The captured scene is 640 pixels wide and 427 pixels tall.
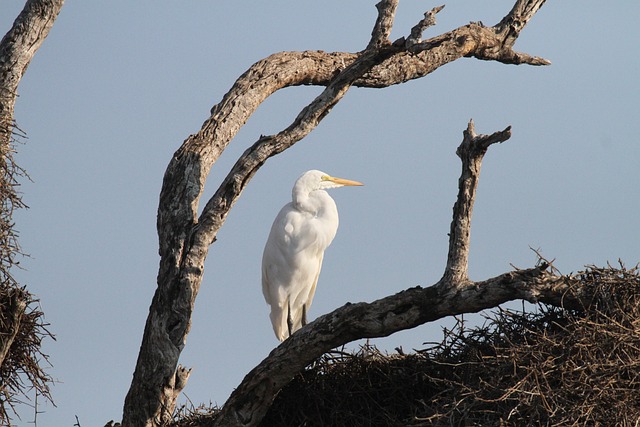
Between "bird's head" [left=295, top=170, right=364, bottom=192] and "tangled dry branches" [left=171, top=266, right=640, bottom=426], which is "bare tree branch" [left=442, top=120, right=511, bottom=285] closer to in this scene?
"tangled dry branches" [left=171, top=266, right=640, bottom=426]

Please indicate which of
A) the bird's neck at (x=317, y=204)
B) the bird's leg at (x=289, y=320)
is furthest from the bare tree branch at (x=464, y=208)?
the bird's leg at (x=289, y=320)

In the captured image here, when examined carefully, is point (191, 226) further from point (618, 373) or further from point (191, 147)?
point (618, 373)

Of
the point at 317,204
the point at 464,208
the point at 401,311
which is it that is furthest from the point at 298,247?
the point at 464,208

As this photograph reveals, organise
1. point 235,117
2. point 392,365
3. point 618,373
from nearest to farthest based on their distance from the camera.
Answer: point 618,373, point 392,365, point 235,117

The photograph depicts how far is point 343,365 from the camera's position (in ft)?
20.9

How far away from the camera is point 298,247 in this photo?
9.30 meters

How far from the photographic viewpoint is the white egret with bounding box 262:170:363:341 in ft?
30.4

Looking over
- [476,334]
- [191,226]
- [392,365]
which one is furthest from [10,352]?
[476,334]

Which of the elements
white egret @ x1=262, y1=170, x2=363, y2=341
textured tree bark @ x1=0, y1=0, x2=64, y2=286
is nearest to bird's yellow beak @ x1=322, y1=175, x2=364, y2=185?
white egret @ x1=262, y1=170, x2=363, y2=341

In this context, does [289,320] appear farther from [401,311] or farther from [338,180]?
[401,311]

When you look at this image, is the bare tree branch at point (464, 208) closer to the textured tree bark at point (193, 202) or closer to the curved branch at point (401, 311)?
the curved branch at point (401, 311)

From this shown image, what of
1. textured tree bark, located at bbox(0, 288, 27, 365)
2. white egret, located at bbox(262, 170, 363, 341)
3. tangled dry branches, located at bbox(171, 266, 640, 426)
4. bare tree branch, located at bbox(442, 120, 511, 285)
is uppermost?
white egret, located at bbox(262, 170, 363, 341)

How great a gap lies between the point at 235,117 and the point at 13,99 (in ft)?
4.88

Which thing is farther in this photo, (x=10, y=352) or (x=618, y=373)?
(x=10, y=352)
